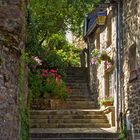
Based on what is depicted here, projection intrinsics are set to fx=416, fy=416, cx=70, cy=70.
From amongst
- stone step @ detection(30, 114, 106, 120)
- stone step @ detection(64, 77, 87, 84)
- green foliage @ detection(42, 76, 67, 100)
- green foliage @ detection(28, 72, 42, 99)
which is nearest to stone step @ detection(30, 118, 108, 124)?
stone step @ detection(30, 114, 106, 120)

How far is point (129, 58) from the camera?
Result: 1246 centimetres

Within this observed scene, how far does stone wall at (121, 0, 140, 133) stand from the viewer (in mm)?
11523

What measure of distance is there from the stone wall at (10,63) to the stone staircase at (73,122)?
7237 mm

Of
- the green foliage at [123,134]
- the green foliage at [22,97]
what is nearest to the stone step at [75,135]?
the green foliage at [123,134]

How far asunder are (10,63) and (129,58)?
25.8 ft

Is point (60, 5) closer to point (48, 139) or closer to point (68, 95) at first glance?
point (68, 95)

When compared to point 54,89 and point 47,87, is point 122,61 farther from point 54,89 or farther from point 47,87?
point 47,87

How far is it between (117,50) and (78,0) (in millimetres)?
4415

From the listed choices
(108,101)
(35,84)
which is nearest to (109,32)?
(108,101)

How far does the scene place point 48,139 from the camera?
12.2m

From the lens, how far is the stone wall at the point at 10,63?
492cm

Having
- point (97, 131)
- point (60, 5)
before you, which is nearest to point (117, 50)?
point (97, 131)

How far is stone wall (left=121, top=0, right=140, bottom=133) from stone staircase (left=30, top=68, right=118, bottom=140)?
4.05 ft

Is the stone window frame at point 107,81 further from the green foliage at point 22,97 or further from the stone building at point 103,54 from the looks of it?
the green foliage at point 22,97
